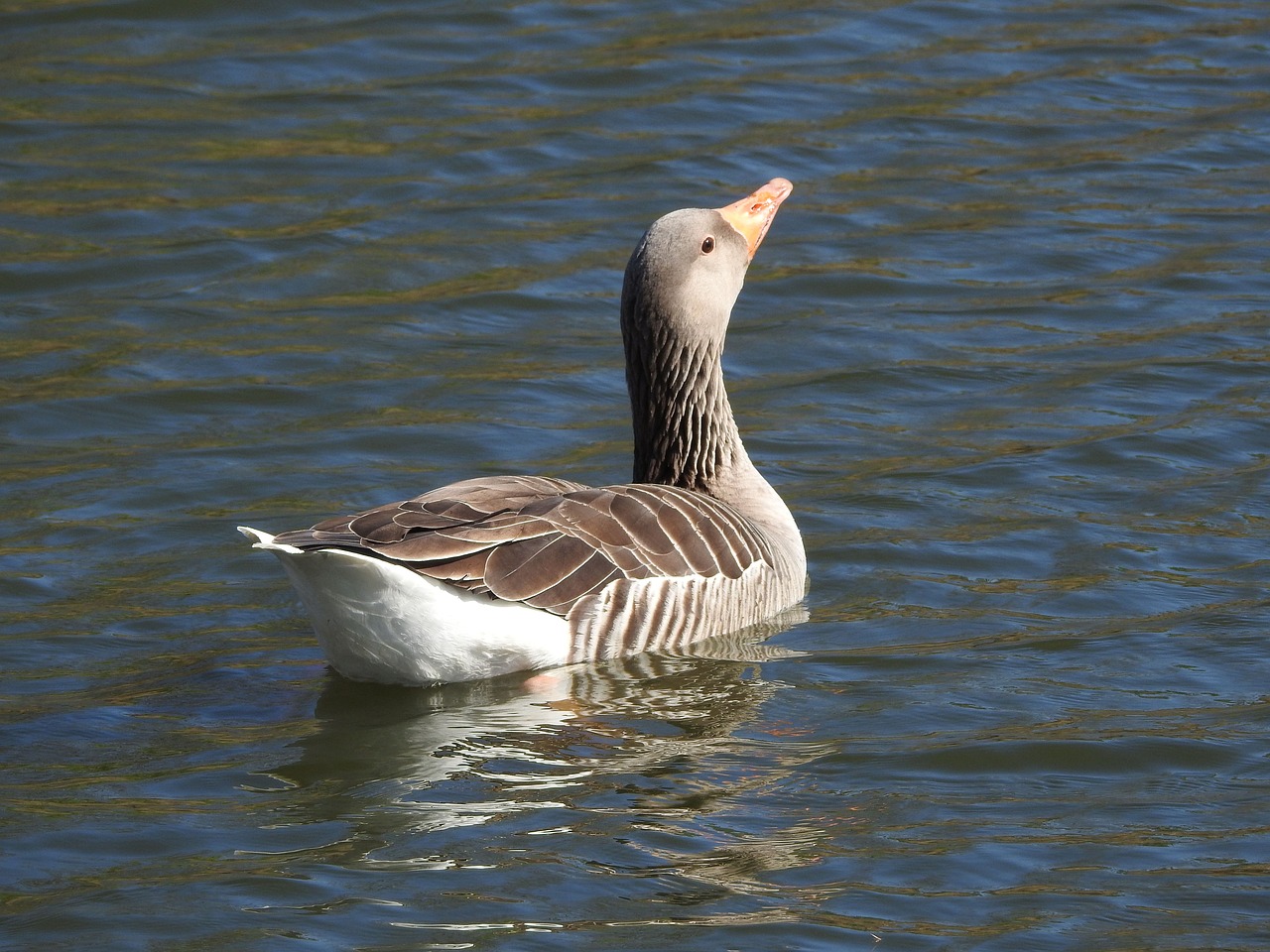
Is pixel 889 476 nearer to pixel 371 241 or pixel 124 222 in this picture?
pixel 371 241

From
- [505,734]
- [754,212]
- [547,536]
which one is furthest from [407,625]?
[754,212]

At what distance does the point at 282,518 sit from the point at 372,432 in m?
1.01

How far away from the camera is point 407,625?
249 inches

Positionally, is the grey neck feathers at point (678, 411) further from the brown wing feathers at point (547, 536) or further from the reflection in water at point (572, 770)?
the reflection in water at point (572, 770)

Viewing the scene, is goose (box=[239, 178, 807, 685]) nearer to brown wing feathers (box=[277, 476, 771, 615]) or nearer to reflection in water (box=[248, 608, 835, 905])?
brown wing feathers (box=[277, 476, 771, 615])

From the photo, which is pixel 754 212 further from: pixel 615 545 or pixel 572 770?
pixel 572 770

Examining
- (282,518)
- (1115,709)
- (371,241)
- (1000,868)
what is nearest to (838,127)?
(371,241)

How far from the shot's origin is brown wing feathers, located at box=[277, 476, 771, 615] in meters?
6.24

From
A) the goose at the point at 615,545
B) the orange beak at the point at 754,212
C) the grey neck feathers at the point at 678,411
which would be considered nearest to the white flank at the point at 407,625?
the goose at the point at 615,545

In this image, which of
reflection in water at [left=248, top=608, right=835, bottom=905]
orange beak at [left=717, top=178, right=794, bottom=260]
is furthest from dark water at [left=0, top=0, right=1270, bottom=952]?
orange beak at [left=717, top=178, right=794, bottom=260]

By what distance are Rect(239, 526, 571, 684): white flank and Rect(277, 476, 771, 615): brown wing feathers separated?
6cm

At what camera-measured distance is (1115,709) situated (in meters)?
6.39

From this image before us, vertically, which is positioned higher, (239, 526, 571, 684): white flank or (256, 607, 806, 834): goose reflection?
(239, 526, 571, 684): white flank

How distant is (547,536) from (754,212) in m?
1.90
